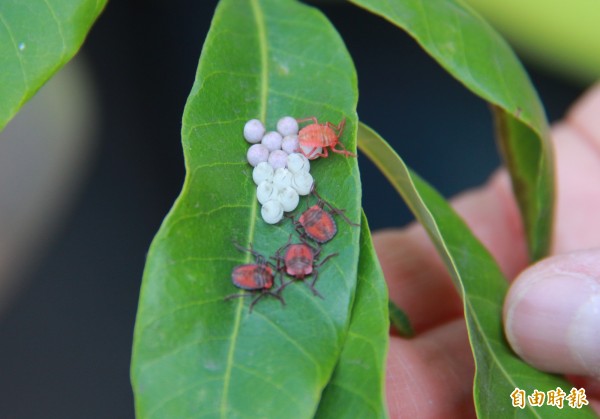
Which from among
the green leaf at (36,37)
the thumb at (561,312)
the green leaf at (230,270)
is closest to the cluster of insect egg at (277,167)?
the green leaf at (230,270)

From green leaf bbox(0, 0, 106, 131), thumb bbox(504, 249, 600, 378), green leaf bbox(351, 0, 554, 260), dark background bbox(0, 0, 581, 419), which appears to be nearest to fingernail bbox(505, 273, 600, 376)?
thumb bbox(504, 249, 600, 378)

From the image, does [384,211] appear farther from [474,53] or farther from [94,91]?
[474,53]

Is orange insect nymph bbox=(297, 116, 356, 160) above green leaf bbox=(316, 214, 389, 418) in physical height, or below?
above

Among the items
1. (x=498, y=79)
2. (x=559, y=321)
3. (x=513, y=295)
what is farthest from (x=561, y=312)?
(x=498, y=79)

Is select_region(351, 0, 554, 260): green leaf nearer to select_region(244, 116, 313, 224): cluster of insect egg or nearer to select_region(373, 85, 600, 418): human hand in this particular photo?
select_region(373, 85, 600, 418): human hand

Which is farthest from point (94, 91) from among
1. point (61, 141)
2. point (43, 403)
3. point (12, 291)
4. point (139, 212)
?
point (43, 403)
